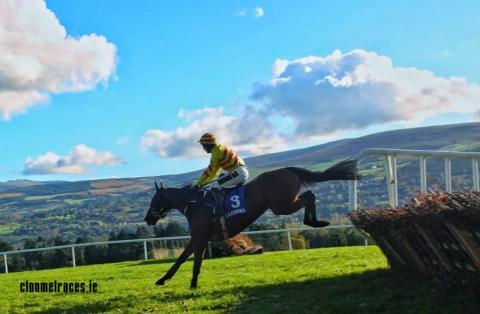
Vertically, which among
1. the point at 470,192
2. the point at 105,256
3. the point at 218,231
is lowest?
the point at 105,256

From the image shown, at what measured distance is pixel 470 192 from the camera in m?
5.23

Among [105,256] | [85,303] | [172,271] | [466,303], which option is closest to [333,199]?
[172,271]

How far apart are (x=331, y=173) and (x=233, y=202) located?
153cm

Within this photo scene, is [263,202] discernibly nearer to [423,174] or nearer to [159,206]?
[159,206]

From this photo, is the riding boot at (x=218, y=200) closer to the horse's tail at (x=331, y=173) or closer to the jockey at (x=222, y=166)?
the jockey at (x=222, y=166)

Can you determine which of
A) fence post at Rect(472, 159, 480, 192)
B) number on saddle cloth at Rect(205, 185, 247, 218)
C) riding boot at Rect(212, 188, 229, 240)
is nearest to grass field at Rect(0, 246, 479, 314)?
riding boot at Rect(212, 188, 229, 240)

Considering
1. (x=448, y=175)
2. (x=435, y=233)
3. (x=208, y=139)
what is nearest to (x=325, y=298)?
(x=435, y=233)

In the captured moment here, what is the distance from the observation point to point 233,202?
8.84 metres

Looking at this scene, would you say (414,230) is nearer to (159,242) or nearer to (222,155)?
(222,155)

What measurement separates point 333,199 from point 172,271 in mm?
6840

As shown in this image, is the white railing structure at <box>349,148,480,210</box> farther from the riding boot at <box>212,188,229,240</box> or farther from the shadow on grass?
the riding boot at <box>212,188,229,240</box>

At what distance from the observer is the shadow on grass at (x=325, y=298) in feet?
20.1

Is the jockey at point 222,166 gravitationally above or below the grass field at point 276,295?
above

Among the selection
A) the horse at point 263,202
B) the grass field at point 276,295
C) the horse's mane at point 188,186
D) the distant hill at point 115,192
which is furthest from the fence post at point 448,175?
the distant hill at point 115,192
